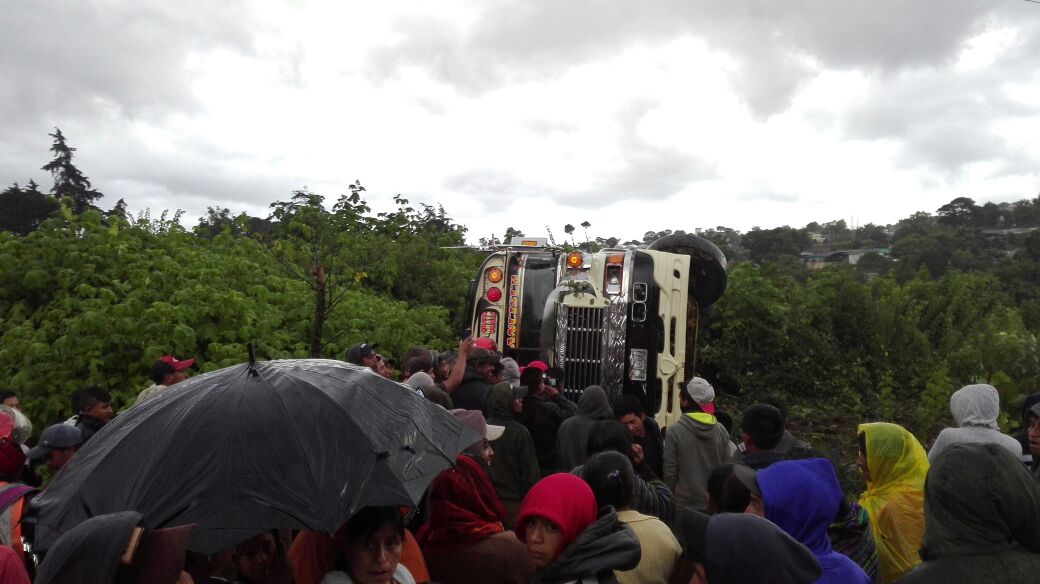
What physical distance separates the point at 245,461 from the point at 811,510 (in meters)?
2.20

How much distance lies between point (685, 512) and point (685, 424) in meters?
2.81

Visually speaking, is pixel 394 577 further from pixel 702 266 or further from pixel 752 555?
pixel 702 266

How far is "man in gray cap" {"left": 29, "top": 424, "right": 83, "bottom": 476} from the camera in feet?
15.0

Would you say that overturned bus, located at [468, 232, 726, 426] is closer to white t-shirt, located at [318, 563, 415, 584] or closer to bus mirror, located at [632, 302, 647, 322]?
bus mirror, located at [632, 302, 647, 322]

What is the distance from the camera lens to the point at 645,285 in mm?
9664

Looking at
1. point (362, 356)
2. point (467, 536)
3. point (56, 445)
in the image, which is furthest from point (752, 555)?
point (362, 356)

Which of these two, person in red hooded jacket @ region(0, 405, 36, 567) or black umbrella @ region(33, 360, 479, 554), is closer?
black umbrella @ region(33, 360, 479, 554)

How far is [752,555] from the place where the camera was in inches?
103

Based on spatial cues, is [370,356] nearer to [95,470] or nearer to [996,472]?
[95,470]

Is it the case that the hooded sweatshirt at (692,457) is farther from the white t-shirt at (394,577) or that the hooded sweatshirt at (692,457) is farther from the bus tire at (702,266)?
the bus tire at (702,266)

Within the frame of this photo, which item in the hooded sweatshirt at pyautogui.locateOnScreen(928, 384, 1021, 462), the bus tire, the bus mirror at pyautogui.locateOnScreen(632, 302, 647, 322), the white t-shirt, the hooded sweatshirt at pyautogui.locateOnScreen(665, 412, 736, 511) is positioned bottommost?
the hooded sweatshirt at pyautogui.locateOnScreen(665, 412, 736, 511)

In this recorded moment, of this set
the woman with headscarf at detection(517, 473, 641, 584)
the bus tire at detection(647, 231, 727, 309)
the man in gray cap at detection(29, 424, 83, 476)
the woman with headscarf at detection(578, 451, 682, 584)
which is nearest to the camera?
the woman with headscarf at detection(517, 473, 641, 584)

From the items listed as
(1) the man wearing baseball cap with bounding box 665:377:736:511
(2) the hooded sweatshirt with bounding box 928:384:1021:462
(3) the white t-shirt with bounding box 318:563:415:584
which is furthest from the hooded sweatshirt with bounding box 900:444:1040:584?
(1) the man wearing baseball cap with bounding box 665:377:736:511

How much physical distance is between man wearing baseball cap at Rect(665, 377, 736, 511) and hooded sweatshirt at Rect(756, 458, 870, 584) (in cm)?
219
